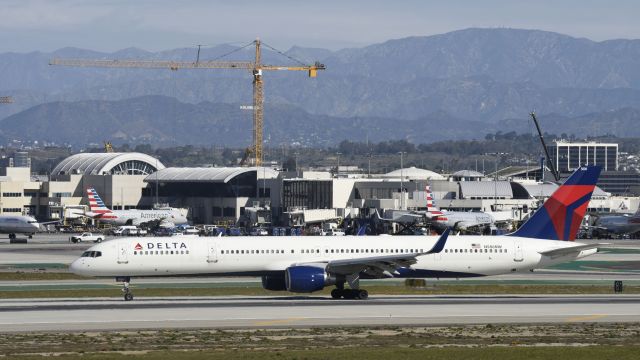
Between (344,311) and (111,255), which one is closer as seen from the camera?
(344,311)

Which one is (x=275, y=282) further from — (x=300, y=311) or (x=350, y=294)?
(x=300, y=311)

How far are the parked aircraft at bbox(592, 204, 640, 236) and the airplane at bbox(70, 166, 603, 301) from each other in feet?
313

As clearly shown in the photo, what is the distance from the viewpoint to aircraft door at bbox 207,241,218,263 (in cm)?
6762

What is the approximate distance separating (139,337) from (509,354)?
15820mm

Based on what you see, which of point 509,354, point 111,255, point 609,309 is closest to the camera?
point 509,354

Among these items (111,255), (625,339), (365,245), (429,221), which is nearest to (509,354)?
(625,339)

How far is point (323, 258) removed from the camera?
68.4m

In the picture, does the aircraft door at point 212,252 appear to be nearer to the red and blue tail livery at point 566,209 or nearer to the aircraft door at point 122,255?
the aircraft door at point 122,255

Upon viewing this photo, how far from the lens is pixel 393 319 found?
57.6 m

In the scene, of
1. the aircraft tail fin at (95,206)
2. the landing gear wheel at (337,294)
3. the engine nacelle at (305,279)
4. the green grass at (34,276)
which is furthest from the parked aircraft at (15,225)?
the engine nacelle at (305,279)

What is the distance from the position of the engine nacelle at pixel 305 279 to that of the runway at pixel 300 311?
89 centimetres

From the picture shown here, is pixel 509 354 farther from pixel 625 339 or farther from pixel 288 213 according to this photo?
pixel 288 213

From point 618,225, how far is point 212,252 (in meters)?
108

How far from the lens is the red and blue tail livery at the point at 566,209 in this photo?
234ft
